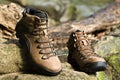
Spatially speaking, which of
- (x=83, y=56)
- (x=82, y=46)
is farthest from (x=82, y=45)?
(x=83, y=56)

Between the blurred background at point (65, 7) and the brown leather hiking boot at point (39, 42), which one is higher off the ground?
the brown leather hiking boot at point (39, 42)

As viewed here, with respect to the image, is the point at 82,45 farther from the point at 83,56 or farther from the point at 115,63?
the point at 115,63

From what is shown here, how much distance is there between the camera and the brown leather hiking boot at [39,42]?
415 centimetres

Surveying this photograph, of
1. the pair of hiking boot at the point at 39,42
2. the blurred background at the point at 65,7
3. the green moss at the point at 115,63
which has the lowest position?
the blurred background at the point at 65,7

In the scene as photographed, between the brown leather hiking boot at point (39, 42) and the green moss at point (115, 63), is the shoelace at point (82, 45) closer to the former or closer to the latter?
the brown leather hiking boot at point (39, 42)

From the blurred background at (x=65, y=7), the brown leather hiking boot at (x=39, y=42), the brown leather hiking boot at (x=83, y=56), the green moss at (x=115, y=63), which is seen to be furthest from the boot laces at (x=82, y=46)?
the blurred background at (x=65, y=7)

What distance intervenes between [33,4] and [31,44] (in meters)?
7.69

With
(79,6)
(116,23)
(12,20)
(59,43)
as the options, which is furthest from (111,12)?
(79,6)

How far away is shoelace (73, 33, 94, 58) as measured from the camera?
4.67 m

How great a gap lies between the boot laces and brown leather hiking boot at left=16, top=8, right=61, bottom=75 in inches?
21.4

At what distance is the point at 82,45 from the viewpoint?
15.6 feet

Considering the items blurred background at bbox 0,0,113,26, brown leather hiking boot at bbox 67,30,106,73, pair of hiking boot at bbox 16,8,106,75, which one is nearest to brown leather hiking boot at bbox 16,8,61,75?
pair of hiking boot at bbox 16,8,106,75

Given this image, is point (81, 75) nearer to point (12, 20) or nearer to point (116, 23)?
point (12, 20)

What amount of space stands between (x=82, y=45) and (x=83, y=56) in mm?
167
